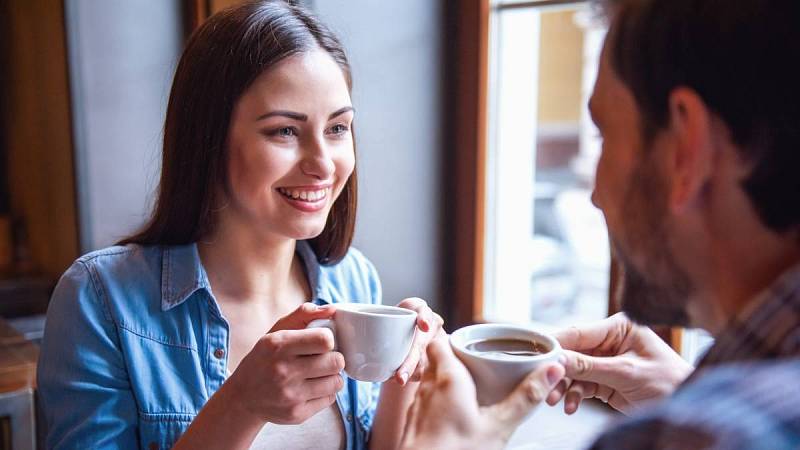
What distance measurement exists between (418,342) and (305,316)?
0.20 meters

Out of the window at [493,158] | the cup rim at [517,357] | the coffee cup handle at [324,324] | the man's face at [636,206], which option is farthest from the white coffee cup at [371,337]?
the window at [493,158]

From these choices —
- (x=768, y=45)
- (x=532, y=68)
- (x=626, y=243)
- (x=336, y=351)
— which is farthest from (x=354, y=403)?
(x=532, y=68)

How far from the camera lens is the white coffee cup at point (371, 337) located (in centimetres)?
107

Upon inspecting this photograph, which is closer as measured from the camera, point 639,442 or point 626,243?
point 639,442

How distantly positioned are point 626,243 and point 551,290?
13.3 ft

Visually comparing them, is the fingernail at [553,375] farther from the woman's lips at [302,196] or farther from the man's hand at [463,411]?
the woman's lips at [302,196]

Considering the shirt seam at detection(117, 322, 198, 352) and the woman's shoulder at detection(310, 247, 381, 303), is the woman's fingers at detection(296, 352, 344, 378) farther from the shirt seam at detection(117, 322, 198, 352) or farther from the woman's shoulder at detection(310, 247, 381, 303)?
the woman's shoulder at detection(310, 247, 381, 303)

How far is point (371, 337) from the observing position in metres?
1.08

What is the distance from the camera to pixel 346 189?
1.57 m

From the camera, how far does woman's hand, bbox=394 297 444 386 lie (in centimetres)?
117

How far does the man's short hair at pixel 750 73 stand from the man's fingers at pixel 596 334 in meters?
0.44

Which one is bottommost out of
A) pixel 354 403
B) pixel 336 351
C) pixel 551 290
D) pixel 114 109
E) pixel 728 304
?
pixel 551 290

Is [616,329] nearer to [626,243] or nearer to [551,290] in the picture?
[626,243]

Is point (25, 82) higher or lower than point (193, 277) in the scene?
higher
